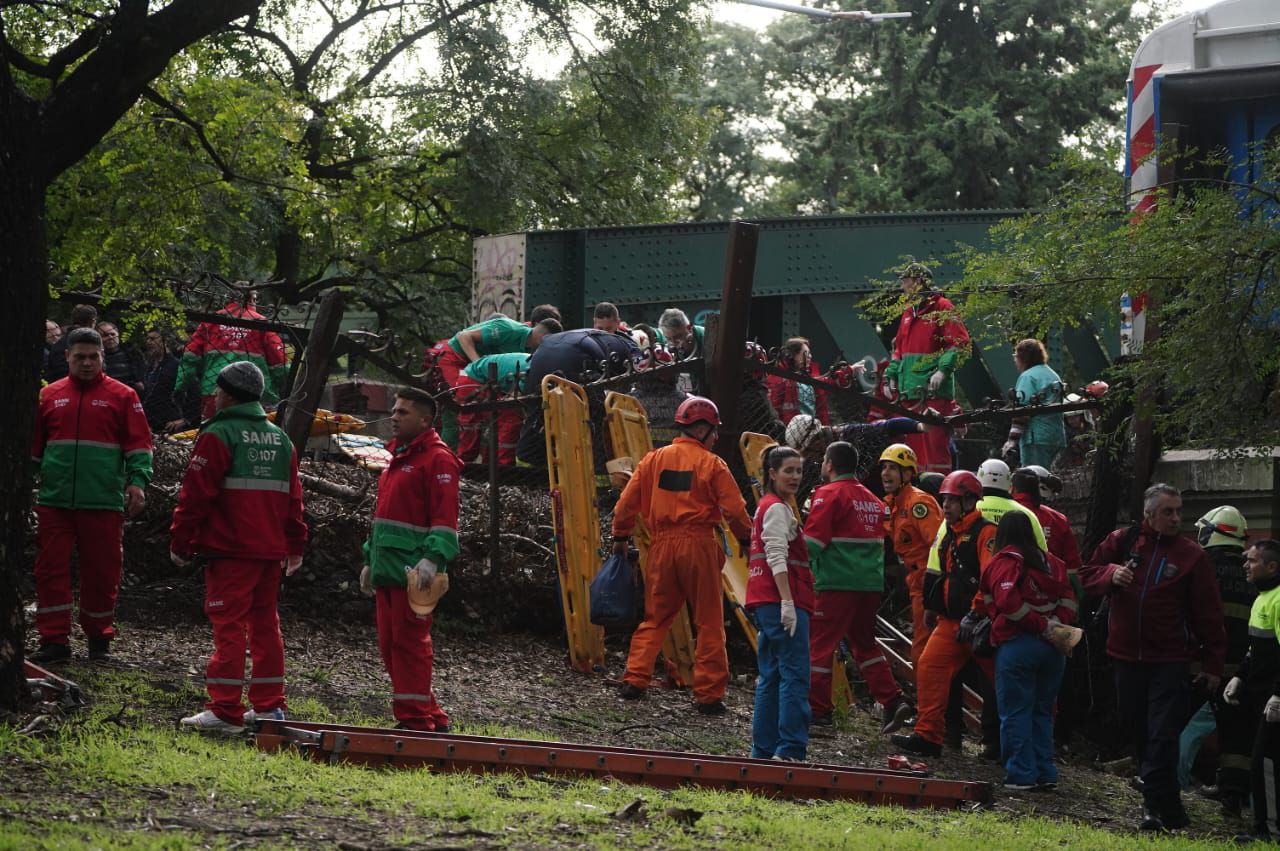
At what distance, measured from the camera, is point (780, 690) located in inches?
348

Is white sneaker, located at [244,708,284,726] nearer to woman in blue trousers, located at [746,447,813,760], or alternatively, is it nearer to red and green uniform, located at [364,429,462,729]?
red and green uniform, located at [364,429,462,729]

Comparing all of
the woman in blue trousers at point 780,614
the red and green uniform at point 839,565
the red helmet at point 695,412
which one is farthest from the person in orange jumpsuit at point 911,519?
the woman in blue trousers at point 780,614

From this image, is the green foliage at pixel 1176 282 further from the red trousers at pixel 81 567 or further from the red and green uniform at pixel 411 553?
the red trousers at pixel 81 567

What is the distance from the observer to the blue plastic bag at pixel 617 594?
1023 centimetres

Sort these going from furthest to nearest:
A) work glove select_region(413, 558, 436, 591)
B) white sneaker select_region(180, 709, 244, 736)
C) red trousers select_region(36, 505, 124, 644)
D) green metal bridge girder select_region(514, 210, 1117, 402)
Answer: green metal bridge girder select_region(514, 210, 1117, 402) < red trousers select_region(36, 505, 124, 644) < work glove select_region(413, 558, 436, 591) < white sneaker select_region(180, 709, 244, 736)

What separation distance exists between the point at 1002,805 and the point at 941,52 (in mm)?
21485

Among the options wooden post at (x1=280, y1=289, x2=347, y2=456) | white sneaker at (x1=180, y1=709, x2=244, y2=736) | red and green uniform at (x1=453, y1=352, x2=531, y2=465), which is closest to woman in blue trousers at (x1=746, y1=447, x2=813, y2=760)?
white sneaker at (x1=180, y1=709, x2=244, y2=736)

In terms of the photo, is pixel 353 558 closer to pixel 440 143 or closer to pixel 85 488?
pixel 85 488

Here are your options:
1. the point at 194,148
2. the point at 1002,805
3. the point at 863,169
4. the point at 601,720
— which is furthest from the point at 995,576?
the point at 863,169

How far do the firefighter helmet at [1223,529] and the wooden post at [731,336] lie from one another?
3139 mm

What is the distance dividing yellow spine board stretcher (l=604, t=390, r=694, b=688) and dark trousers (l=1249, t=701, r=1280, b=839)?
11.5ft

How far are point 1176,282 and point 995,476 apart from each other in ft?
6.07

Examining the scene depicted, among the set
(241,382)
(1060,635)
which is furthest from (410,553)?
(1060,635)

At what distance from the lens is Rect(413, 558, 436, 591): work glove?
26.7 feet
